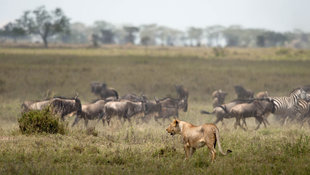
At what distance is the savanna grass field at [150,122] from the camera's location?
305 inches

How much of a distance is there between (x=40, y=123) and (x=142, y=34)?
109 m

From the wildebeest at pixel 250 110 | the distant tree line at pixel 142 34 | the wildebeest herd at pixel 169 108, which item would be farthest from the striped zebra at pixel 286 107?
the distant tree line at pixel 142 34

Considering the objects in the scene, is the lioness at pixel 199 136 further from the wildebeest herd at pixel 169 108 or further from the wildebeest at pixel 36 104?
the wildebeest at pixel 36 104

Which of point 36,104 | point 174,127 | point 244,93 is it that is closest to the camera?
point 174,127

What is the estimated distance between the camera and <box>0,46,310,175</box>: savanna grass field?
25.4 feet

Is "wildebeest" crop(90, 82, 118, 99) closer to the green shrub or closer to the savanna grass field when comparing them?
the savanna grass field

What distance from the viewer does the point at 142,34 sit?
118438 mm

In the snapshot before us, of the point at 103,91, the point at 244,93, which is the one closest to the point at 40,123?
the point at 103,91

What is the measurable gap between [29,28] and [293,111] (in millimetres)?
59697

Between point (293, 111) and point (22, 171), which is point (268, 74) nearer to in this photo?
point (293, 111)

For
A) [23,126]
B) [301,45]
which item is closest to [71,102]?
[23,126]

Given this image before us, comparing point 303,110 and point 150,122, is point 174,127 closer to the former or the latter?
point 303,110

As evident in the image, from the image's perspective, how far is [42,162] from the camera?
767cm

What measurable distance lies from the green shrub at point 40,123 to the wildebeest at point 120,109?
4.42m
